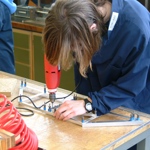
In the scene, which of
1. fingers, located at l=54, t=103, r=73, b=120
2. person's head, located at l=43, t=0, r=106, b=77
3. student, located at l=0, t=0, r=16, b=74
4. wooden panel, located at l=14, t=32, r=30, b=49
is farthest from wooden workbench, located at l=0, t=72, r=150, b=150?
wooden panel, located at l=14, t=32, r=30, b=49

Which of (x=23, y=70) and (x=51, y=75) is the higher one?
(x=51, y=75)

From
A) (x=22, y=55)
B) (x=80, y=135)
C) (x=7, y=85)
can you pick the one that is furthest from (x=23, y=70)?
(x=80, y=135)

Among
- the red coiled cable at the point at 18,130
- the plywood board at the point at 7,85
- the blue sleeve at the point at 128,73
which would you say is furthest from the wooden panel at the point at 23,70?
the red coiled cable at the point at 18,130

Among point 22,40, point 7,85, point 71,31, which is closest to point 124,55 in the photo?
point 71,31

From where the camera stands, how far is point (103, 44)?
1674mm

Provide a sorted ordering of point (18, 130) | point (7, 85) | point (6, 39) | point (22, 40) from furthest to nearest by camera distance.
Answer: point (22, 40) < point (6, 39) < point (7, 85) < point (18, 130)

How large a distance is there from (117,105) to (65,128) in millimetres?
264

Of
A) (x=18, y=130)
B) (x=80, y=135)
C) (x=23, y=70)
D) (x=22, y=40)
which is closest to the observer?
(x=18, y=130)

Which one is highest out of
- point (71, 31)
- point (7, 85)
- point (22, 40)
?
point (71, 31)

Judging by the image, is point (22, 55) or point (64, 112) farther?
point (22, 55)

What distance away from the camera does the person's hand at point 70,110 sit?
1.65 meters

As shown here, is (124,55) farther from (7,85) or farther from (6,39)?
(6,39)

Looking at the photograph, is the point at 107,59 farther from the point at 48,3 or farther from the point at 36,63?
the point at 48,3

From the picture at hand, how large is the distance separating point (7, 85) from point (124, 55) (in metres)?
0.71
